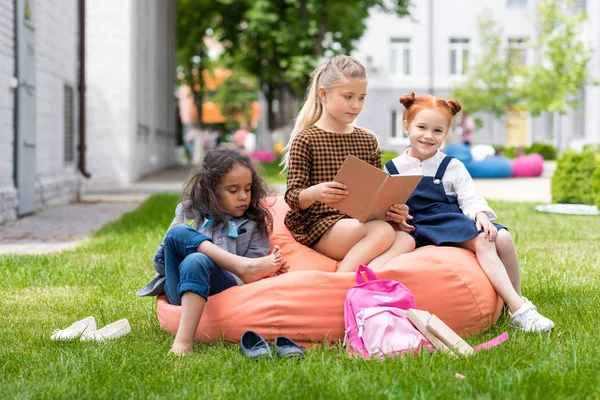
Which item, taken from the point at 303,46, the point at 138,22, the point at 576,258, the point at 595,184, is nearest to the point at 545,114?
the point at 303,46

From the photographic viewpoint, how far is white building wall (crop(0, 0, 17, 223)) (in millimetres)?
11617

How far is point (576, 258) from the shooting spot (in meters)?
7.82

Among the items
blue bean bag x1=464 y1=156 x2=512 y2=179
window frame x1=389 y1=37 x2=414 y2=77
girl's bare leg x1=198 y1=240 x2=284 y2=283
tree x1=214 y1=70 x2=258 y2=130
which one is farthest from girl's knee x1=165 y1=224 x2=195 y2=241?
tree x1=214 y1=70 x2=258 y2=130

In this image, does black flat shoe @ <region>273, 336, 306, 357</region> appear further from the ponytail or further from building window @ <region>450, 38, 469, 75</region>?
building window @ <region>450, 38, 469, 75</region>

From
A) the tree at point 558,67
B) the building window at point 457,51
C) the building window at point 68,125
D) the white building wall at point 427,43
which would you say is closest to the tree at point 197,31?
the white building wall at point 427,43

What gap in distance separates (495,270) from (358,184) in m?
0.98

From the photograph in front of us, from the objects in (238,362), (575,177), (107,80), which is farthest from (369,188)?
(107,80)

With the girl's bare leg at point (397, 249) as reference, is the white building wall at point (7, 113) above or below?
above

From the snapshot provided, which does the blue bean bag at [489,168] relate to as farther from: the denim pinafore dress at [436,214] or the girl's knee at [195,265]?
the girl's knee at [195,265]

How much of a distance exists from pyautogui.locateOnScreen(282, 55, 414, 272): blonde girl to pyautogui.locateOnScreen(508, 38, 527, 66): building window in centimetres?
3420

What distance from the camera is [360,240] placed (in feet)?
16.6

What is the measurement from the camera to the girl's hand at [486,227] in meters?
5.09

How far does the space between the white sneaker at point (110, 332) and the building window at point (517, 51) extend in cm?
3522

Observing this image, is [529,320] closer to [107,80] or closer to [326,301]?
[326,301]
